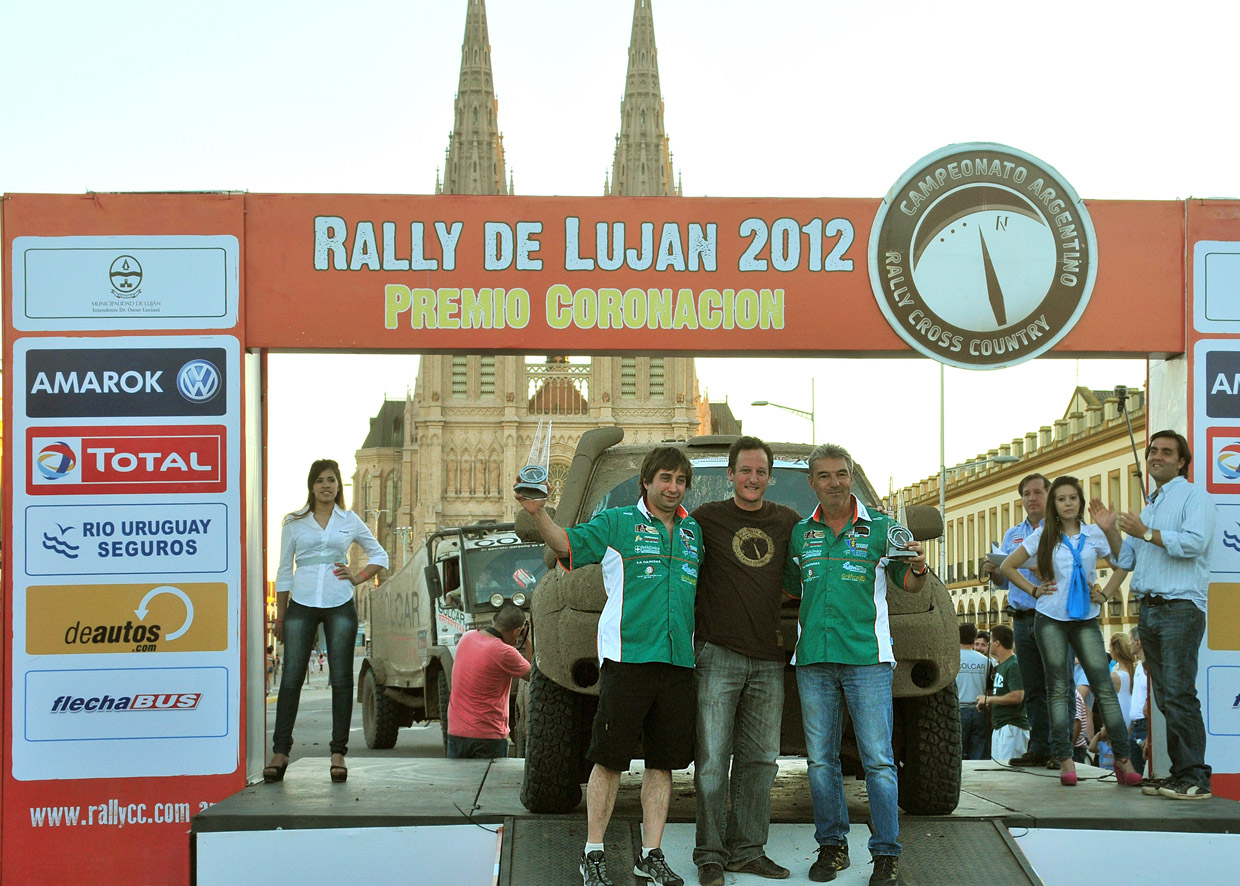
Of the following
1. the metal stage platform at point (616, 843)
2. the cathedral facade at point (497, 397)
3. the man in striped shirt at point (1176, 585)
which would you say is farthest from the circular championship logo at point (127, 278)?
the cathedral facade at point (497, 397)

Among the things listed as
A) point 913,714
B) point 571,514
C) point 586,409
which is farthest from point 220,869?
point 586,409

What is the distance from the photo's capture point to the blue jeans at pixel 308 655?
7812mm

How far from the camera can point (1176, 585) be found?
765cm

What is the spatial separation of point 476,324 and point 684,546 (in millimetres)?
2917

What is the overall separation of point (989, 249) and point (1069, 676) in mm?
2515

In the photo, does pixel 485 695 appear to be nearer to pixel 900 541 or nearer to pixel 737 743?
pixel 737 743

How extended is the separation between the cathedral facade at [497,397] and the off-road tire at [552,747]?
372 ft

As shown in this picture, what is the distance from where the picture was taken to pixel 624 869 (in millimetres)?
5684

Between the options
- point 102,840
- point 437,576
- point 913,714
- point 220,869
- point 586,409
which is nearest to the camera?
point 220,869

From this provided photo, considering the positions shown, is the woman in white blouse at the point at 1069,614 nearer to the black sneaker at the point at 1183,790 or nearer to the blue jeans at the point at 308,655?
the black sneaker at the point at 1183,790

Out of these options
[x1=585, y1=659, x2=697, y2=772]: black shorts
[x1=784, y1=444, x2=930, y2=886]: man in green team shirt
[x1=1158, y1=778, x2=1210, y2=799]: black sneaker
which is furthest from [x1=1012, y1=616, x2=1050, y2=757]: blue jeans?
[x1=585, y1=659, x2=697, y2=772]: black shorts

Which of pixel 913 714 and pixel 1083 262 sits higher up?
pixel 1083 262

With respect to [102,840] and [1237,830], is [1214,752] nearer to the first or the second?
[1237,830]

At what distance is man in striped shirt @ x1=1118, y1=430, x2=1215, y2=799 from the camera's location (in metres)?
7.52
